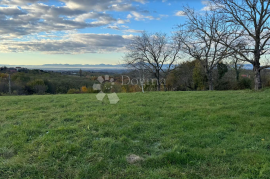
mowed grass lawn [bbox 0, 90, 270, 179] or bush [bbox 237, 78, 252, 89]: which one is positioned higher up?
bush [bbox 237, 78, 252, 89]

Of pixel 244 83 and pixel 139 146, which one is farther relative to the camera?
pixel 244 83

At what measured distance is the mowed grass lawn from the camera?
2.68 metres

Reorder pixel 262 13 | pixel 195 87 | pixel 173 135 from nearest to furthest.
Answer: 1. pixel 173 135
2. pixel 262 13
3. pixel 195 87

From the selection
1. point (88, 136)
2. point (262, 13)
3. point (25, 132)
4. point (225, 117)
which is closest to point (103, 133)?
point (88, 136)

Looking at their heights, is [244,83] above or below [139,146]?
above

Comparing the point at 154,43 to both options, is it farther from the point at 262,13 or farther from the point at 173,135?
the point at 173,135

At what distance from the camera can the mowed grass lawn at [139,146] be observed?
2.68 metres

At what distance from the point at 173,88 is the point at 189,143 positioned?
1060 inches

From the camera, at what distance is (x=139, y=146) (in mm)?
3498

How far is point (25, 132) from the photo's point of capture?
4.12m

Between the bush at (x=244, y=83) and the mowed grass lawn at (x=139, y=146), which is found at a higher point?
the bush at (x=244, y=83)

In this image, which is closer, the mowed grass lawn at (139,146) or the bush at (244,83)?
the mowed grass lawn at (139,146)

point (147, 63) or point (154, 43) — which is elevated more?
point (154, 43)

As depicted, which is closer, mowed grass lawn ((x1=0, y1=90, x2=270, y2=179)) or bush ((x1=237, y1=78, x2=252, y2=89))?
mowed grass lawn ((x1=0, y1=90, x2=270, y2=179))
